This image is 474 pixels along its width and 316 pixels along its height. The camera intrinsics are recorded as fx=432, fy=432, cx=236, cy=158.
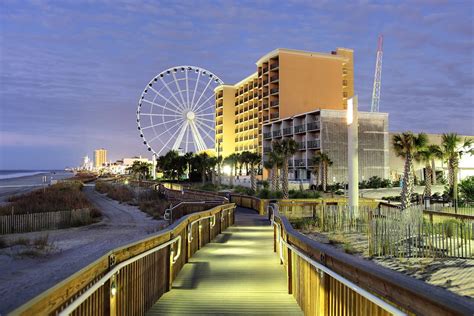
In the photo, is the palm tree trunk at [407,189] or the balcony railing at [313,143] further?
the balcony railing at [313,143]

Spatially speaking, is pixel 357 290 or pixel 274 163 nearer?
pixel 357 290

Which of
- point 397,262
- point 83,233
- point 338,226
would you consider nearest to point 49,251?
point 83,233

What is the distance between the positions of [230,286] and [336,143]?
57.0 m

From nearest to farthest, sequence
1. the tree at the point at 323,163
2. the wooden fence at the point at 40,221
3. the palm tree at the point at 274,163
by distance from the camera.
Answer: the wooden fence at the point at 40,221 < the palm tree at the point at 274,163 < the tree at the point at 323,163

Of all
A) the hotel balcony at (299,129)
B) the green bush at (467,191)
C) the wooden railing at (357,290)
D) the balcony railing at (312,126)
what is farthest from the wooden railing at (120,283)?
the hotel balcony at (299,129)

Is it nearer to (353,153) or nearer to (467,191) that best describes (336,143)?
(467,191)

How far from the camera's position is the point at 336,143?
207 ft

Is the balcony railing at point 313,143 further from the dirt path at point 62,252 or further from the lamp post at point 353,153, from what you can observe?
the lamp post at point 353,153

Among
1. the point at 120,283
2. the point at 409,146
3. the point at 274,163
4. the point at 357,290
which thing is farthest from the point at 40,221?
the point at 357,290

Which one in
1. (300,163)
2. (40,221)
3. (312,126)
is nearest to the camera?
(40,221)

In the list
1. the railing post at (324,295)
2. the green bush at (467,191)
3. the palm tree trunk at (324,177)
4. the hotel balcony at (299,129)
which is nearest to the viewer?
the railing post at (324,295)

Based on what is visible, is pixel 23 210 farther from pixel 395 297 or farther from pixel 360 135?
pixel 360 135

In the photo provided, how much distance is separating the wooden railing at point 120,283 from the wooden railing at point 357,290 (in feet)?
7.56

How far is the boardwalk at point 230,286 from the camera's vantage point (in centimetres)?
678
